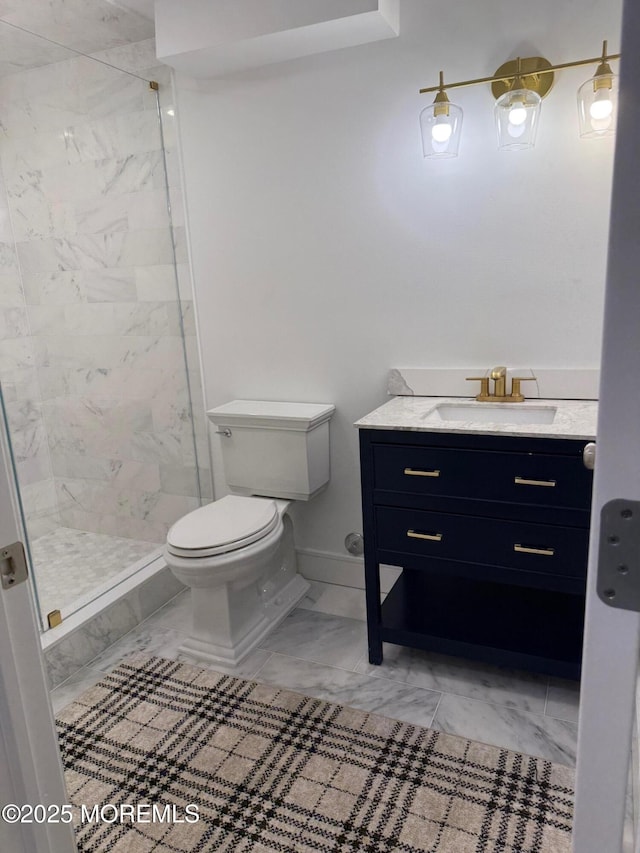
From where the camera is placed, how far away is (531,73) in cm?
201

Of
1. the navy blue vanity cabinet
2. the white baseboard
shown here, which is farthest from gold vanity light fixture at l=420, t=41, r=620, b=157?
the white baseboard

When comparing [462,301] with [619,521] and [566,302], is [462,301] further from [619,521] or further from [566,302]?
[619,521]

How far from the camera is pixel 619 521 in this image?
0.67 meters

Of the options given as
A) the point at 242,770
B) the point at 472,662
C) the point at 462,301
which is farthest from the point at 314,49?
the point at 242,770

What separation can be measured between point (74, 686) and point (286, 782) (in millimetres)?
910

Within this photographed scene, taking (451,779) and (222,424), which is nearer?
(451,779)

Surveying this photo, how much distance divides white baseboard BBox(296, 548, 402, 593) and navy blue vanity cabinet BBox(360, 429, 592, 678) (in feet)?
1.41

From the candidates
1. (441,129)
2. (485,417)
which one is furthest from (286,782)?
(441,129)

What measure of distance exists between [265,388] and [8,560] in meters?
1.94

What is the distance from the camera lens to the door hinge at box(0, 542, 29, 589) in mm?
938

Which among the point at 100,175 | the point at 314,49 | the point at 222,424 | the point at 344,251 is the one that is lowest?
the point at 222,424

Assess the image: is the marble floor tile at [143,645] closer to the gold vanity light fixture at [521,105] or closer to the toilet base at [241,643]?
the toilet base at [241,643]

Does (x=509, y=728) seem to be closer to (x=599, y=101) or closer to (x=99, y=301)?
(x=599, y=101)

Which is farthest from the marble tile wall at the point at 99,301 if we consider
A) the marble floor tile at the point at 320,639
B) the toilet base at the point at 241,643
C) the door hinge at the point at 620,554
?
the door hinge at the point at 620,554
